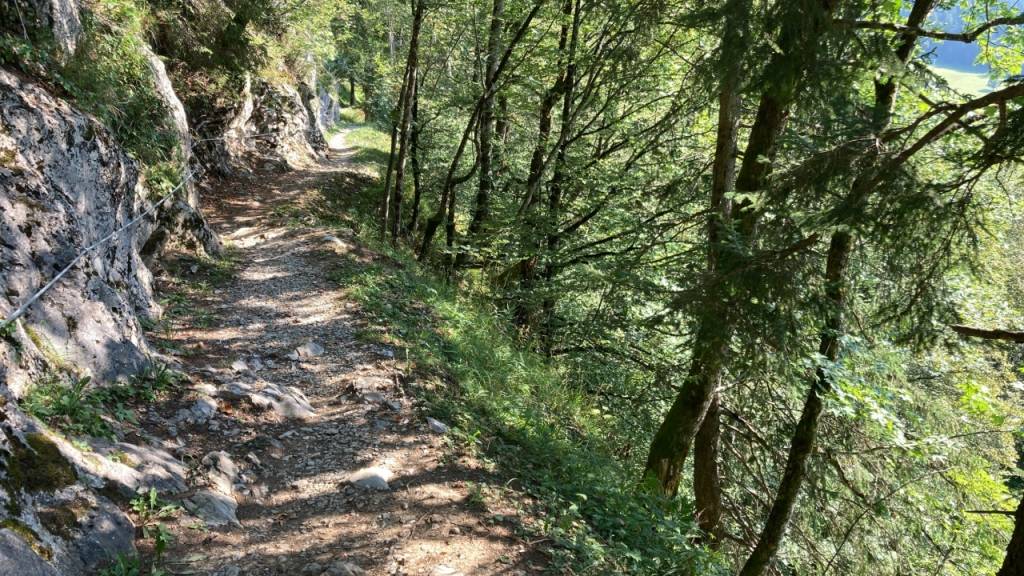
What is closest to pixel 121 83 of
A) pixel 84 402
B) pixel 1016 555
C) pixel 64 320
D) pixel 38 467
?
pixel 64 320

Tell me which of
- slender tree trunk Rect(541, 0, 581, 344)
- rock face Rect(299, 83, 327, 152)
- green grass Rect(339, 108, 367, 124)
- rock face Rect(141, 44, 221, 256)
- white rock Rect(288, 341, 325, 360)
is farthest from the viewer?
green grass Rect(339, 108, 367, 124)

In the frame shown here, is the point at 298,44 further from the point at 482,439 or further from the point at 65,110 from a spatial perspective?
the point at 482,439

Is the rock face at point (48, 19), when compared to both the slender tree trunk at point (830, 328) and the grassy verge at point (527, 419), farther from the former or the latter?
the slender tree trunk at point (830, 328)

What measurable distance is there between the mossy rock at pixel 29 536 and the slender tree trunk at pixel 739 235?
432 cm

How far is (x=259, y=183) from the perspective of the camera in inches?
612

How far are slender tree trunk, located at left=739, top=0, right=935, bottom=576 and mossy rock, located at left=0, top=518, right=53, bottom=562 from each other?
502cm

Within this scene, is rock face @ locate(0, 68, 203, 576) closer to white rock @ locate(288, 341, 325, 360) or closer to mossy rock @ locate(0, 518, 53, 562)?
mossy rock @ locate(0, 518, 53, 562)

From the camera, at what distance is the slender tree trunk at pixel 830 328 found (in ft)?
13.7

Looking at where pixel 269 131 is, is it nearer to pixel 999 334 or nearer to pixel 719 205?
pixel 719 205

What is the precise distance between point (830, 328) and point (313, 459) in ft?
14.8

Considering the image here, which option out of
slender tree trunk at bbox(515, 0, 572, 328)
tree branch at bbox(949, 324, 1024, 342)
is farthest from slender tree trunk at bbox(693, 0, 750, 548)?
slender tree trunk at bbox(515, 0, 572, 328)

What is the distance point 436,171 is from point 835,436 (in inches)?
511

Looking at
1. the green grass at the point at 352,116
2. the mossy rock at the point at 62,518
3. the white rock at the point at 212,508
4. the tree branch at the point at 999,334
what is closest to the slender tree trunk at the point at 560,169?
the tree branch at the point at 999,334

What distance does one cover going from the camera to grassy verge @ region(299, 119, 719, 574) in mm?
4652
